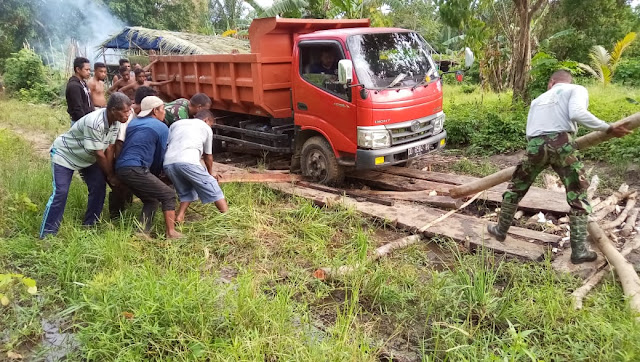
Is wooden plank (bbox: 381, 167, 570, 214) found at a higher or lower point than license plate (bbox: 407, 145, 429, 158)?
lower

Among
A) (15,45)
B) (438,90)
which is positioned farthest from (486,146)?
(15,45)

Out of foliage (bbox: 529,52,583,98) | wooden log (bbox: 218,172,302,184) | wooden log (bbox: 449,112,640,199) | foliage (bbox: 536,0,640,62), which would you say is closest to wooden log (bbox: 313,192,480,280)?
wooden log (bbox: 449,112,640,199)

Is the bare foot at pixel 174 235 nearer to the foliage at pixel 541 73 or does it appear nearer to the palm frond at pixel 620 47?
the foliage at pixel 541 73

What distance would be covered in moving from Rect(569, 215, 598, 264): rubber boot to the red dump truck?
2249mm

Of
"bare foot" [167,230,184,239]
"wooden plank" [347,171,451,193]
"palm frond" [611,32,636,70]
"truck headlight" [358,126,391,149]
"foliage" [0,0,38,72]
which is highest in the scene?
"foliage" [0,0,38,72]

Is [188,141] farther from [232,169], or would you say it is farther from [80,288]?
[232,169]

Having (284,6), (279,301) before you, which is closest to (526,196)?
(279,301)

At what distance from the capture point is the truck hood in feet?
17.5

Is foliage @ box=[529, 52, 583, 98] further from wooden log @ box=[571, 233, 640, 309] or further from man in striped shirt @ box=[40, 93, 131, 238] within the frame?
man in striped shirt @ box=[40, 93, 131, 238]

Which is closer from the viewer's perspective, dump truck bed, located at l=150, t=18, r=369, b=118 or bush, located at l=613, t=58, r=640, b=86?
dump truck bed, located at l=150, t=18, r=369, b=118

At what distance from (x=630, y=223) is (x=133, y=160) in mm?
4935

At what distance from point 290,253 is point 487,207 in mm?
2589

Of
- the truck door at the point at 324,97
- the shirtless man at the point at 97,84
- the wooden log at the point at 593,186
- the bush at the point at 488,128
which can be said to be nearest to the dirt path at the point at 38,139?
the shirtless man at the point at 97,84

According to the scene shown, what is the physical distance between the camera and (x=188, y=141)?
4586 mm
